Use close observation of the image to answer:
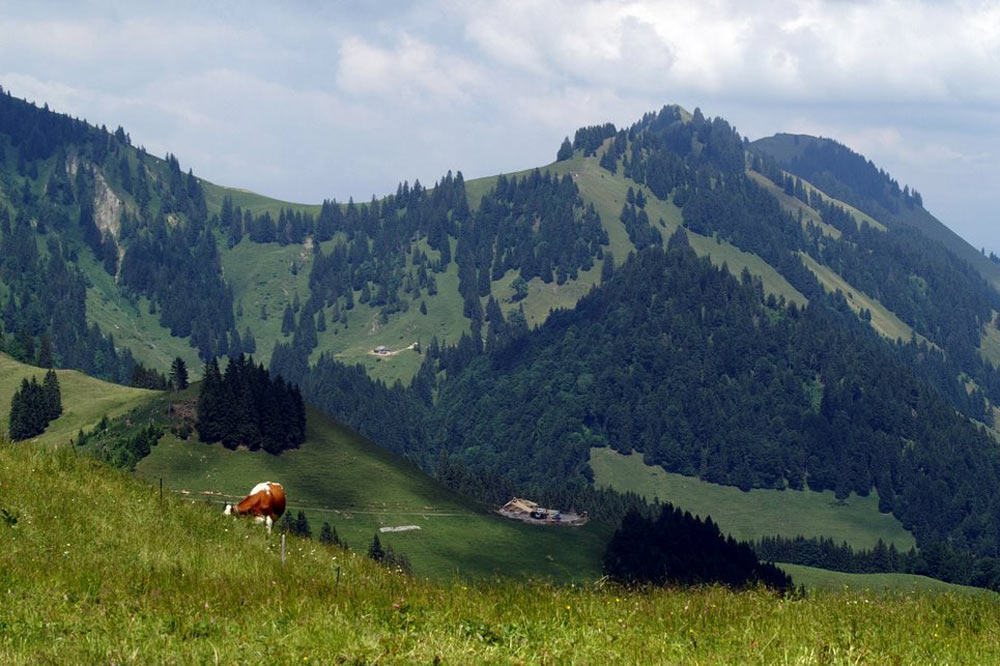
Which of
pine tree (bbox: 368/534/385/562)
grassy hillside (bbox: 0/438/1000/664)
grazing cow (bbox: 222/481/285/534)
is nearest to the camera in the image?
grassy hillside (bbox: 0/438/1000/664)

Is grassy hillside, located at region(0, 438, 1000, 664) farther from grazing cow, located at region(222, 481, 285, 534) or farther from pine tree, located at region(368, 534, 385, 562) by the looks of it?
pine tree, located at region(368, 534, 385, 562)

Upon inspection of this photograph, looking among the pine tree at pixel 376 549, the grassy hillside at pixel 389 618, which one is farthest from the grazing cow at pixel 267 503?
the pine tree at pixel 376 549

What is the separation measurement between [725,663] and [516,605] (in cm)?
468

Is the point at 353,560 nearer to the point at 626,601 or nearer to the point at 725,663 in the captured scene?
the point at 626,601

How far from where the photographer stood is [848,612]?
2023 centimetres

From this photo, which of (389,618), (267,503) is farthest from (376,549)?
(389,618)

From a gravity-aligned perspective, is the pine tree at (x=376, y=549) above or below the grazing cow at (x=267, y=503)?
below

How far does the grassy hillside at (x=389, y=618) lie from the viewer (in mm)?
16344

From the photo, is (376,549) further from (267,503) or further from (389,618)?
(389,618)

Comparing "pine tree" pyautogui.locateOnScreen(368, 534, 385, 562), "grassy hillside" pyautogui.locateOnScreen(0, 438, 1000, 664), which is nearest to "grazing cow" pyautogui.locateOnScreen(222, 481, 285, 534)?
"grassy hillside" pyautogui.locateOnScreen(0, 438, 1000, 664)

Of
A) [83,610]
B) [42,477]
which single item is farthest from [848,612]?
[42,477]

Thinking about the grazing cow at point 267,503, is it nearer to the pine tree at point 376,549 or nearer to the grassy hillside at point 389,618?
the grassy hillside at point 389,618

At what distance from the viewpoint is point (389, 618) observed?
18312mm

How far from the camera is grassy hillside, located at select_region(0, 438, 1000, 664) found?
1634cm
